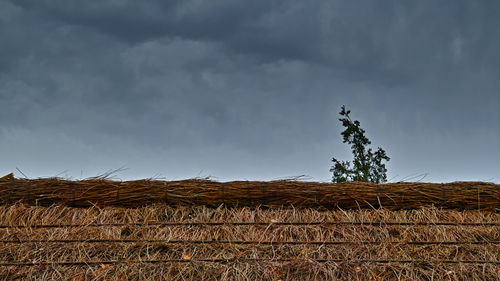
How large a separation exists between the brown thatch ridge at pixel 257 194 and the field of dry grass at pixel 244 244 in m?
0.12

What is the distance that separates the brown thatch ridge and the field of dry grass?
12 cm

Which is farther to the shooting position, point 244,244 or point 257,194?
point 257,194

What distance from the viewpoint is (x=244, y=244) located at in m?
3.14

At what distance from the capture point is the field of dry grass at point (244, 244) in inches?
110

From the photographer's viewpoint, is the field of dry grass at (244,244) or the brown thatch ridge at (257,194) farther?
the brown thatch ridge at (257,194)

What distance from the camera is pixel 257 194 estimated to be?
3.80 metres

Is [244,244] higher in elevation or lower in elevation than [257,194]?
lower

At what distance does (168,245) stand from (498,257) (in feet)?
9.82

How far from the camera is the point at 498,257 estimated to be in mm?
2980

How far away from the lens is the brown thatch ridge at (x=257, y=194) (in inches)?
148

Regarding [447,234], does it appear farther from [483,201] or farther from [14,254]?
[14,254]

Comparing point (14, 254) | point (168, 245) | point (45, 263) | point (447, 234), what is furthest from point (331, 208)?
point (14, 254)

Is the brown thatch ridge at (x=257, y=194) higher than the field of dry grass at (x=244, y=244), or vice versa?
the brown thatch ridge at (x=257, y=194)

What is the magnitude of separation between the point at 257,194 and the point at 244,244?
29.9 inches
